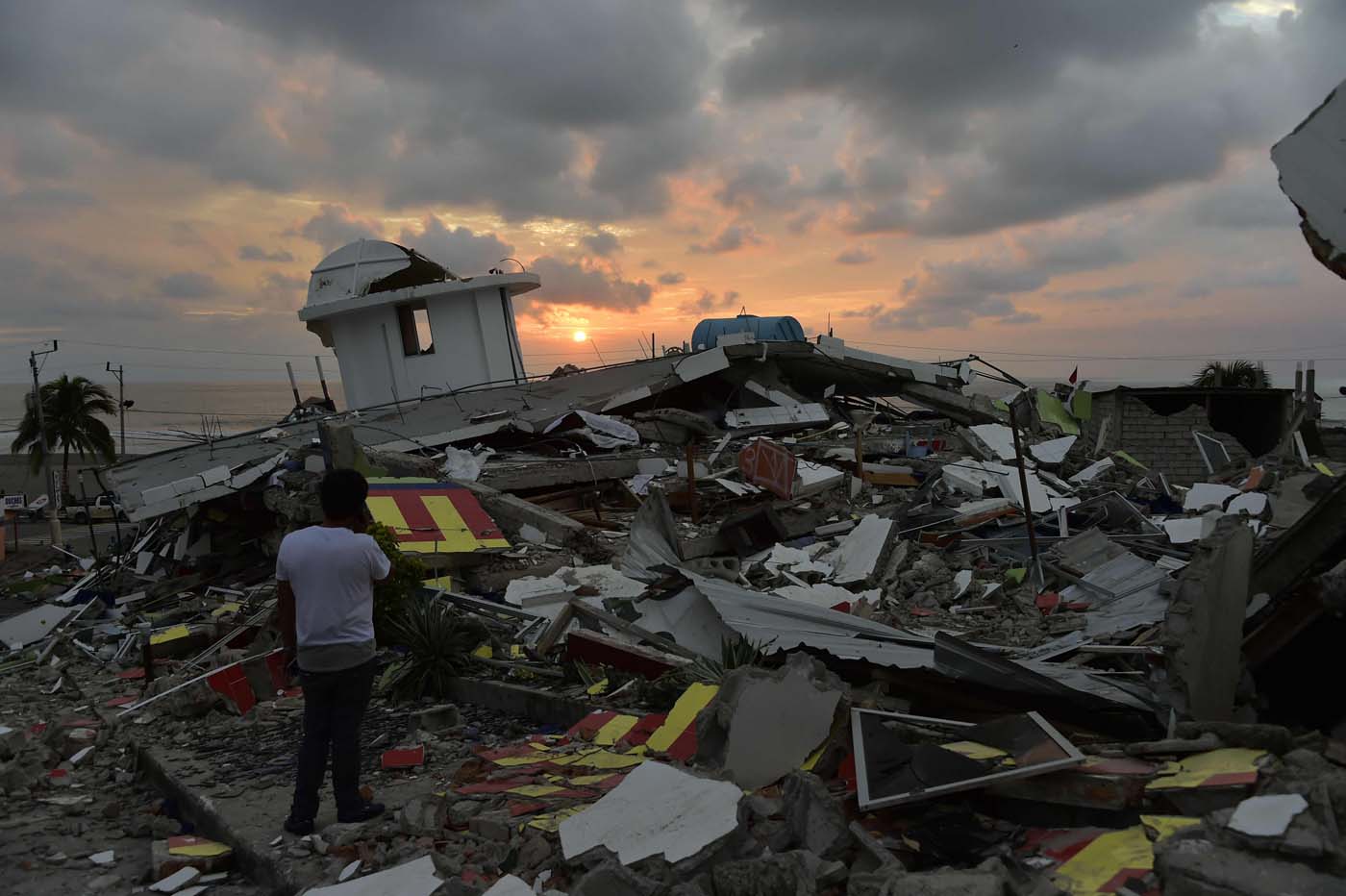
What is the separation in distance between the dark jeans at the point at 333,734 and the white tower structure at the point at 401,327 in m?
15.9

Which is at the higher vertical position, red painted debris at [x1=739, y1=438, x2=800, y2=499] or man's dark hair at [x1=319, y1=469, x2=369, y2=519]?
man's dark hair at [x1=319, y1=469, x2=369, y2=519]

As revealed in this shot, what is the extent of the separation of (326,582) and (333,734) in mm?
704

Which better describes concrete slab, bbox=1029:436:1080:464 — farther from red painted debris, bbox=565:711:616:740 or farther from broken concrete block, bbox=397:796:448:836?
broken concrete block, bbox=397:796:448:836

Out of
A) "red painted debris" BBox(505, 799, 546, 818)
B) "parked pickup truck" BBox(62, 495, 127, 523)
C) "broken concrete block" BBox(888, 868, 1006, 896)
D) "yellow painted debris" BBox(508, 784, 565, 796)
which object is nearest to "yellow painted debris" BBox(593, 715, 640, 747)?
"yellow painted debris" BBox(508, 784, 565, 796)

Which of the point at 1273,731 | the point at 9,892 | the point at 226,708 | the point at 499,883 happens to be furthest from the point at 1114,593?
the point at 9,892

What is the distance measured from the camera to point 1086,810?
11.0 feet

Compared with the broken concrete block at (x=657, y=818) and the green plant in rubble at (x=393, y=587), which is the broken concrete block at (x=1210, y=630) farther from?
the green plant in rubble at (x=393, y=587)

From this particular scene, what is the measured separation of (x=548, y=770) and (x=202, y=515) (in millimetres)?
11424

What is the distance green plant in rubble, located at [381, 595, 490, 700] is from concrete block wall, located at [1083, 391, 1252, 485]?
50.8 ft

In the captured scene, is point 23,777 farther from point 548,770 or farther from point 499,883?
point 499,883

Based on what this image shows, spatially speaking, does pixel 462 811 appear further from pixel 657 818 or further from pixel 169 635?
pixel 169 635

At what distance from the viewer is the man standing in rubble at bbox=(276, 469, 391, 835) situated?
4.21 m

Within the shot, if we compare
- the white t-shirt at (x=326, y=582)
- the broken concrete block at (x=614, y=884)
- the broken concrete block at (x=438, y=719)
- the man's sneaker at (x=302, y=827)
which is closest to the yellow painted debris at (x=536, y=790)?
the man's sneaker at (x=302, y=827)

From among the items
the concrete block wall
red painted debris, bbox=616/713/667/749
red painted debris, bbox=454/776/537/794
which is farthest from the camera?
the concrete block wall
